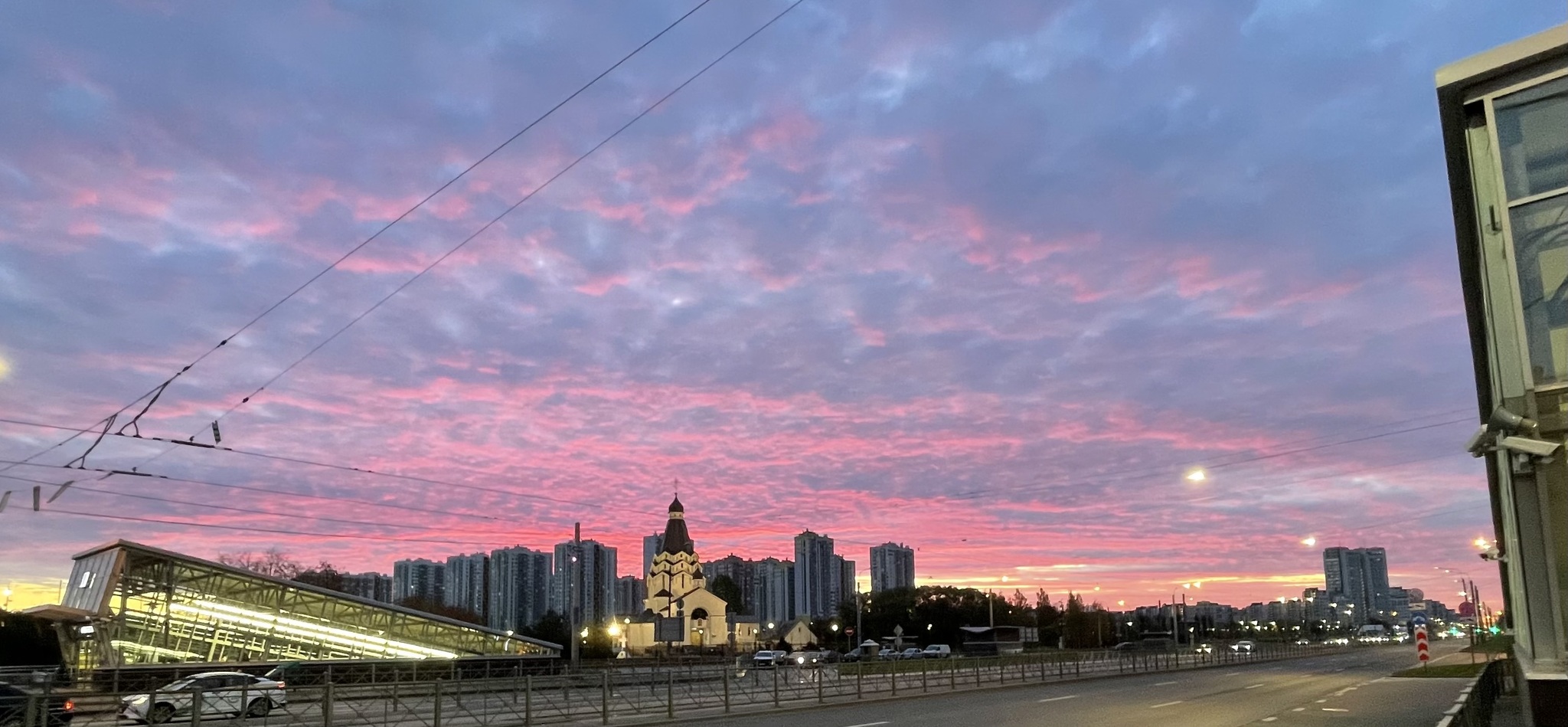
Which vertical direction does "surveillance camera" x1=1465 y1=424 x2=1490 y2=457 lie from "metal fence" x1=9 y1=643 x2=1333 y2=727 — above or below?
above

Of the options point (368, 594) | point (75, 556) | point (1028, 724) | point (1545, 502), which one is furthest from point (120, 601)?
point (368, 594)

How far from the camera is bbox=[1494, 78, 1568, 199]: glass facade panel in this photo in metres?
8.84

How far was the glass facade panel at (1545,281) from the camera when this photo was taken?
8727mm

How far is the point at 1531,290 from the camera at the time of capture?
29.1ft

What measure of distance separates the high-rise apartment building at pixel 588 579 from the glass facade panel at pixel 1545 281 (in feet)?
465

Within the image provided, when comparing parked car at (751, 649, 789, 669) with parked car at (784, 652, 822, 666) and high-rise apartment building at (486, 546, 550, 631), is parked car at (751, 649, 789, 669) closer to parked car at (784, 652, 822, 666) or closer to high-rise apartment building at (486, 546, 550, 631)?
parked car at (784, 652, 822, 666)

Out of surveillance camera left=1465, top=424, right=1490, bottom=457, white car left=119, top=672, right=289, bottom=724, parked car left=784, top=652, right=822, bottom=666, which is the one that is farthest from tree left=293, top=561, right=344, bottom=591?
surveillance camera left=1465, top=424, right=1490, bottom=457

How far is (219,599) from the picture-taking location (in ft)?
157

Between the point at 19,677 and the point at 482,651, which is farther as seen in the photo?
the point at 482,651

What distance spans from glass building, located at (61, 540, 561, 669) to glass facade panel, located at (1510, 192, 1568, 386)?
5034cm

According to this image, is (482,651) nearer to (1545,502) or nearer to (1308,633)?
(1545,502)

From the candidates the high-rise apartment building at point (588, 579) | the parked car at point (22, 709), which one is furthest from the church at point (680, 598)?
the parked car at point (22, 709)

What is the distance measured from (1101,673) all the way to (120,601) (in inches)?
Result: 1885

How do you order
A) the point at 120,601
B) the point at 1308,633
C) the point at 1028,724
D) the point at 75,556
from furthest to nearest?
the point at 1308,633 → the point at 75,556 → the point at 120,601 → the point at 1028,724
